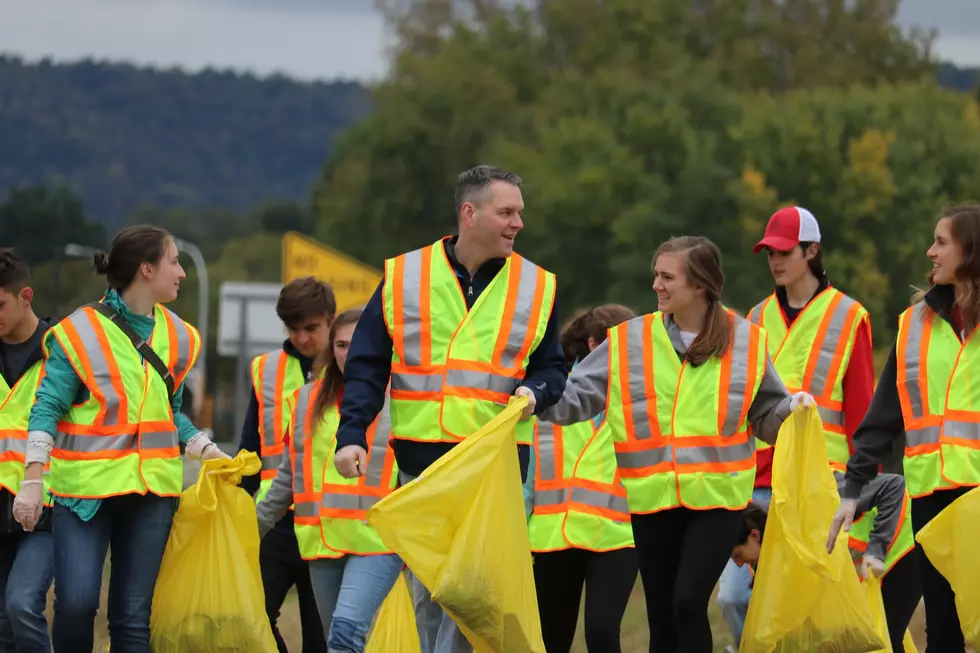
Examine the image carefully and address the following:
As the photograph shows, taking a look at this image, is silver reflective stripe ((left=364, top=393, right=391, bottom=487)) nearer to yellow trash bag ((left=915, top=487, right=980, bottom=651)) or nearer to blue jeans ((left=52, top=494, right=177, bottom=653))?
blue jeans ((left=52, top=494, right=177, bottom=653))

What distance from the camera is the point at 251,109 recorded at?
18675 centimetres

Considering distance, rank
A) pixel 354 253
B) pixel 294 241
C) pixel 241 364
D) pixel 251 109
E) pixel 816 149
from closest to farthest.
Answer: pixel 294 241 → pixel 241 364 → pixel 816 149 → pixel 354 253 → pixel 251 109

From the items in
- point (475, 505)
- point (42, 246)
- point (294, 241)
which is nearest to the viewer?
point (475, 505)

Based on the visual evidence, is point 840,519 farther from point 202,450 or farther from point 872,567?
point 202,450

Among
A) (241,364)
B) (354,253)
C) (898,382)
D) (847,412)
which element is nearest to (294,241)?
(241,364)

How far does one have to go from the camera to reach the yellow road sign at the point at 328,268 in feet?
68.6

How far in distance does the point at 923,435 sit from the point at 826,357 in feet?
5.00

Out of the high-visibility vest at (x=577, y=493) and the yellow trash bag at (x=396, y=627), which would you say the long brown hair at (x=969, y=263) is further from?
the yellow trash bag at (x=396, y=627)

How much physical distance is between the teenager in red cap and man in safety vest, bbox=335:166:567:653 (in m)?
1.94

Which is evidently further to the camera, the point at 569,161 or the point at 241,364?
the point at 569,161

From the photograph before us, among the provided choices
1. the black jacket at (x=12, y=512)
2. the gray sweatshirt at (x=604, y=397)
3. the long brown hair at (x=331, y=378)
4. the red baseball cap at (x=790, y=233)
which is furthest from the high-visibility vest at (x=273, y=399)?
the red baseball cap at (x=790, y=233)

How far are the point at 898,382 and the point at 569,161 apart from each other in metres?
44.5

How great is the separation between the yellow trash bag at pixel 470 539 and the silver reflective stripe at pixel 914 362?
5.16 feet

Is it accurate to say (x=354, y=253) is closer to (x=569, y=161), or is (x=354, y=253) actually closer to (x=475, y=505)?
(x=569, y=161)
